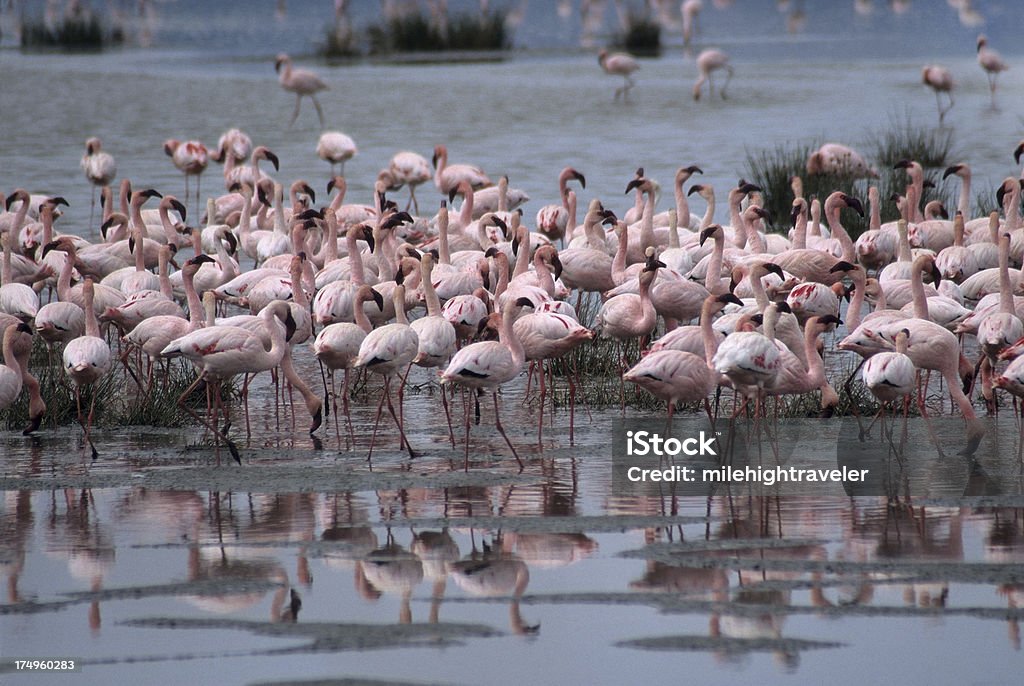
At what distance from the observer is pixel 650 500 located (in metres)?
7.53

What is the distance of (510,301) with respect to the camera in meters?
8.81

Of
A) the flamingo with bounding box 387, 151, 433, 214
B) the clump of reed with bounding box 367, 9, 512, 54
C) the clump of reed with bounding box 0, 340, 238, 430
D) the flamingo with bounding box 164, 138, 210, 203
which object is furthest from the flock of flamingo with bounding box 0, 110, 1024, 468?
the clump of reed with bounding box 367, 9, 512, 54

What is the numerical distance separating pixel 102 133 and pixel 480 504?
22750 mm

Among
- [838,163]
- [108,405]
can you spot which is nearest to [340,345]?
[108,405]

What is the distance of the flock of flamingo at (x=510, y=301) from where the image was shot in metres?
8.66

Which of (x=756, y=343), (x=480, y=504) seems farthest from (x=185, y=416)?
(x=756, y=343)

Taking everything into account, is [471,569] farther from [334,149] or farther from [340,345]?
[334,149]

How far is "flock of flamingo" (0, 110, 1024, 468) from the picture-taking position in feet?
28.4

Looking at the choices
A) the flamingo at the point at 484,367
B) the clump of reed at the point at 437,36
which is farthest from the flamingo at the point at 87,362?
the clump of reed at the point at 437,36

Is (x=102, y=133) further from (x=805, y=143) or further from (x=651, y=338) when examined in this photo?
(x=651, y=338)

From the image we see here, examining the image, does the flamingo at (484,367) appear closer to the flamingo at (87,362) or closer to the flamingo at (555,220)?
the flamingo at (87,362)
